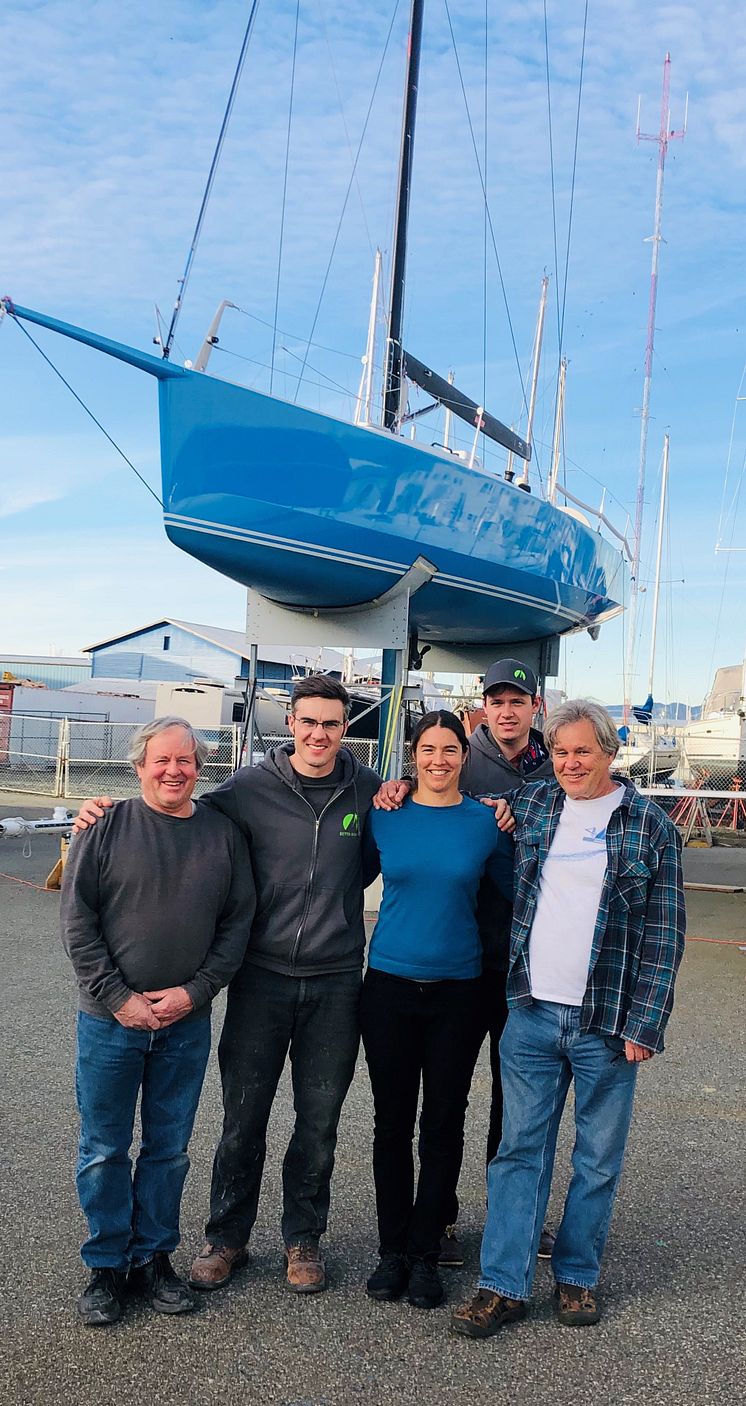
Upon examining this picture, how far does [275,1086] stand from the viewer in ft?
10.8

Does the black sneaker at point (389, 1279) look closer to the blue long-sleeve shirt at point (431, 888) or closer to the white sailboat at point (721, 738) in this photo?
the blue long-sleeve shirt at point (431, 888)

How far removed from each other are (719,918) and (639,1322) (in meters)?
7.39

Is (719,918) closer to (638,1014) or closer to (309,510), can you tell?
(309,510)

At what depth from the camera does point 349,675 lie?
2514cm

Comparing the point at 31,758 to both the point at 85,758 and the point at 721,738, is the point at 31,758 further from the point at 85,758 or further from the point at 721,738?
the point at 721,738

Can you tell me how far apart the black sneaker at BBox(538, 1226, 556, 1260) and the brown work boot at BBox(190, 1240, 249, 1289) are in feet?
3.33

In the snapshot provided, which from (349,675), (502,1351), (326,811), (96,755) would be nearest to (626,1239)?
(502,1351)

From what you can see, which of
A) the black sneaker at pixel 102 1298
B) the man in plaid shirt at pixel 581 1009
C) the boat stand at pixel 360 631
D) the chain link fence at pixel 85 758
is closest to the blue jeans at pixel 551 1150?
the man in plaid shirt at pixel 581 1009

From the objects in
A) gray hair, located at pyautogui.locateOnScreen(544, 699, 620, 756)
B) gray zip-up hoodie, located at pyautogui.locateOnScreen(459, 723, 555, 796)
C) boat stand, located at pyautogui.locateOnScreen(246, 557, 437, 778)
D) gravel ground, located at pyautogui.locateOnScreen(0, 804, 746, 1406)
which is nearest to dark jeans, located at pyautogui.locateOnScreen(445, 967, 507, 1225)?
gravel ground, located at pyautogui.locateOnScreen(0, 804, 746, 1406)

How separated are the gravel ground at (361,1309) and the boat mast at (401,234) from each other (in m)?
9.50

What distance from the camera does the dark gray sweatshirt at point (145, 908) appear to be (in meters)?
2.96

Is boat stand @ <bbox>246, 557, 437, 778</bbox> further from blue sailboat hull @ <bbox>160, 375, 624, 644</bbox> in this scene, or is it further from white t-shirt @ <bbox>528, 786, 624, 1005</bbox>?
white t-shirt @ <bbox>528, 786, 624, 1005</bbox>

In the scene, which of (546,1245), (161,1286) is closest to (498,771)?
(546,1245)

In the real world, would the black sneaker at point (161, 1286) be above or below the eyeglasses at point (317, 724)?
below
